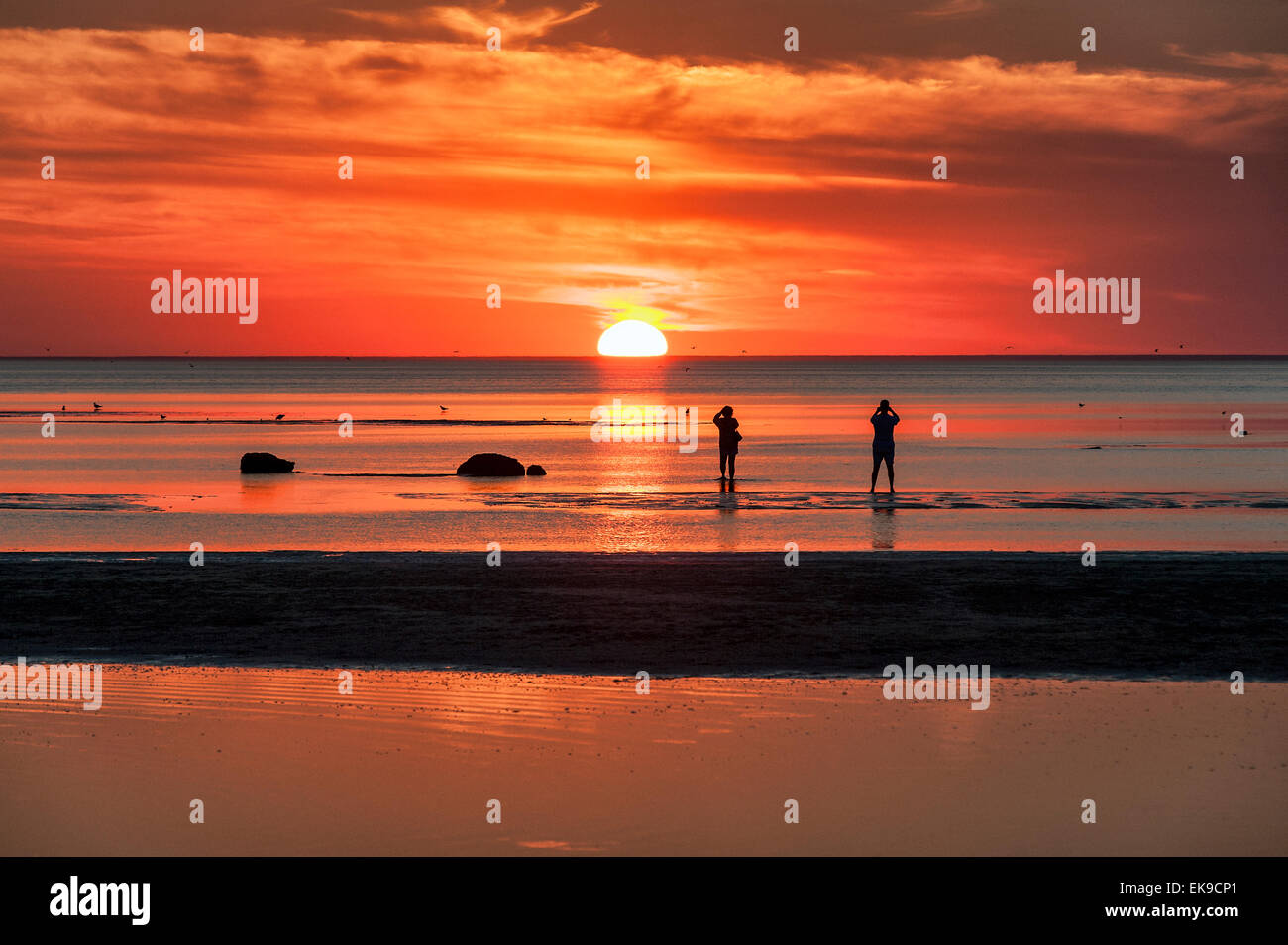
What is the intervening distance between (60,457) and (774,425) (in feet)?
143

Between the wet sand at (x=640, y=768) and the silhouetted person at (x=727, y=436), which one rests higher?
the silhouetted person at (x=727, y=436)

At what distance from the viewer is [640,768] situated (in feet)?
35.5

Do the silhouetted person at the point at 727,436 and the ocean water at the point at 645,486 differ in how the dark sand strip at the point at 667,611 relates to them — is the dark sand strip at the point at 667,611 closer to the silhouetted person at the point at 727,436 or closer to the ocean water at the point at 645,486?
the ocean water at the point at 645,486

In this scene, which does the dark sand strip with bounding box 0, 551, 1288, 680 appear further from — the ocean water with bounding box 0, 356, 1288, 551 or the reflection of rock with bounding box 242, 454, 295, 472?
the reflection of rock with bounding box 242, 454, 295, 472

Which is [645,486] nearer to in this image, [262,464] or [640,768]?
[262,464]

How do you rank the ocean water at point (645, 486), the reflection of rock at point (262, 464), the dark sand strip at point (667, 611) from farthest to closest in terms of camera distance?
the reflection of rock at point (262, 464), the ocean water at point (645, 486), the dark sand strip at point (667, 611)

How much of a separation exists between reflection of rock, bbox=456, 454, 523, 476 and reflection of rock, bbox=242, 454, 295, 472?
20.7 feet

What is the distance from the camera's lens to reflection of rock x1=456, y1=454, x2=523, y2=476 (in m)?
45.1

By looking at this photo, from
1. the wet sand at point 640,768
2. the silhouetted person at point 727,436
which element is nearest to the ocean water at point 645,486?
the silhouetted person at point 727,436

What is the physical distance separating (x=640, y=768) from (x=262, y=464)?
124 ft

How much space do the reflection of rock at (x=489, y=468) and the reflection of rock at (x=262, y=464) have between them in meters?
6.30

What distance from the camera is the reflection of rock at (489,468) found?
45.1 m

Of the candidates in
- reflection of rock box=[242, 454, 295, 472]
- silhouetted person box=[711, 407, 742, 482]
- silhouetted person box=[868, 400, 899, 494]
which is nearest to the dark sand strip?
silhouetted person box=[868, 400, 899, 494]
